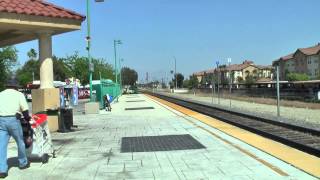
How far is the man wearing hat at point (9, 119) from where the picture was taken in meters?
9.80

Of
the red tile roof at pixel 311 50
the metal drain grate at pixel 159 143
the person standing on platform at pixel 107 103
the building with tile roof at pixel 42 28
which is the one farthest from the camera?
the red tile roof at pixel 311 50

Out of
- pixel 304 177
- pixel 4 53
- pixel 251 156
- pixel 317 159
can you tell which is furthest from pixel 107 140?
pixel 4 53

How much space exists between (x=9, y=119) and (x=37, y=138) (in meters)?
1.05

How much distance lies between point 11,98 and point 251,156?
16.0 feet

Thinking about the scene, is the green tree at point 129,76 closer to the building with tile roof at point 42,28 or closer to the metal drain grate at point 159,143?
the building with tile roof at point 42,28

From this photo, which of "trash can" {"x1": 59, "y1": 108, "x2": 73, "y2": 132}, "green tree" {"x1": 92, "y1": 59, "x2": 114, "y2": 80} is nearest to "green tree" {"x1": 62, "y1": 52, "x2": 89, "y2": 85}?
"green tree" {"x1": 92, "y1": 59, "x2": 114, "y2": 80}

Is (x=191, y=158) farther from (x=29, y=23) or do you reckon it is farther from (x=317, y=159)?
(x=29, y=23)

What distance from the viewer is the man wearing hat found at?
32.2ft

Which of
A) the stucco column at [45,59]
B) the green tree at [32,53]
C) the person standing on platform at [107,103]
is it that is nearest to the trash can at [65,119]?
the stucco column at [45,59]

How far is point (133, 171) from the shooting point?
9.94 meters

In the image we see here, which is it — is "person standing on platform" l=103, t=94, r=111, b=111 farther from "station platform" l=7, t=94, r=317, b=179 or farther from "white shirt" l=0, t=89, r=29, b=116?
"white shirt" l=0, t=89, r=29, b=116

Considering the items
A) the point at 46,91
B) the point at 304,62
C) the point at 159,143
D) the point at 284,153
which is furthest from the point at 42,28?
the point at 304,62

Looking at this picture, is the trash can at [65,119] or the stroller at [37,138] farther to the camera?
the trash can at [65,119]

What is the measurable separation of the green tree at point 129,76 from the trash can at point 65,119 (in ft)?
491
